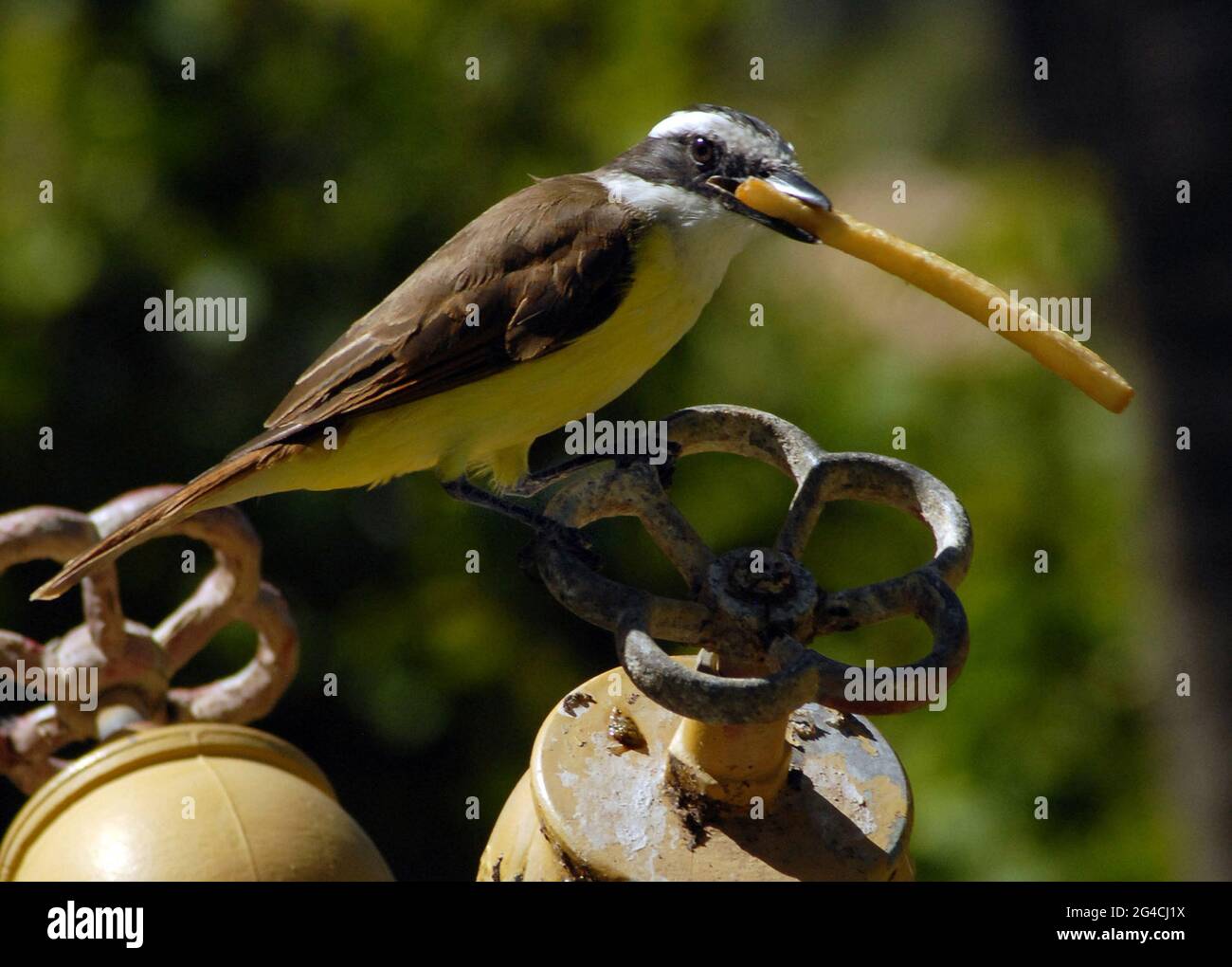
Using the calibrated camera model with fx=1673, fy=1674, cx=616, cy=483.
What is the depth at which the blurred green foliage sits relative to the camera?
5371 millimetres

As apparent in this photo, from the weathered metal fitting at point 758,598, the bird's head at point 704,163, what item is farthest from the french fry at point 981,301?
the bird's head at point 704,163

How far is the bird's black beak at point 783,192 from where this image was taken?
347 cm

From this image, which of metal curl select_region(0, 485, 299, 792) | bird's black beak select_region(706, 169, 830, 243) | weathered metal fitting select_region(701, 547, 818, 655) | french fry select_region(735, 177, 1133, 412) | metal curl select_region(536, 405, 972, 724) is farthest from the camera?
bird's black beak select_region(706, 169, 830, 243)

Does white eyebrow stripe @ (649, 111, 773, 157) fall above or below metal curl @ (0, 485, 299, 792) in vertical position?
above

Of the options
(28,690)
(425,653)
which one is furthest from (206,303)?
(28,690)

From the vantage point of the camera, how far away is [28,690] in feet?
11.4

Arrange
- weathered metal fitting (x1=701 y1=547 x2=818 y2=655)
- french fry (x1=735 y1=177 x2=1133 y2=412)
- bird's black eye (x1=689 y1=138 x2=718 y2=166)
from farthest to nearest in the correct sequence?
bird's black eye (x1=689 y1=138 x2=718 y2=166)
french fry (x1=735 y1=177 x2=1133 y2=412)
weathered metal fitting (x1=701 y1=547 x2=818 y2=655)

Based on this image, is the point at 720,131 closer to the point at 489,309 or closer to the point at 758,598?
the point at 489,309

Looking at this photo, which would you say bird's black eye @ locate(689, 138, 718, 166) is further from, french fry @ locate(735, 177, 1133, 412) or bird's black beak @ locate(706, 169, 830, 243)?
french fry @ locate(735, 177, 1133, 412)

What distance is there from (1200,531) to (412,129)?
2814 millimetres

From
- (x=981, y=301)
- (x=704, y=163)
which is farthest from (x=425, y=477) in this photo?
(x=981, y=301)

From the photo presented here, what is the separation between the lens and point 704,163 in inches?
160

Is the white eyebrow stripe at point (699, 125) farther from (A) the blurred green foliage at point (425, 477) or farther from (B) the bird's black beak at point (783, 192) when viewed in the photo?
(A) the blurred green foliage at point (425, 477)

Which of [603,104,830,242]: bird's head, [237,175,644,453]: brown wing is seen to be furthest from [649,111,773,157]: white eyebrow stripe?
[237,175,644,453]: brown wing
